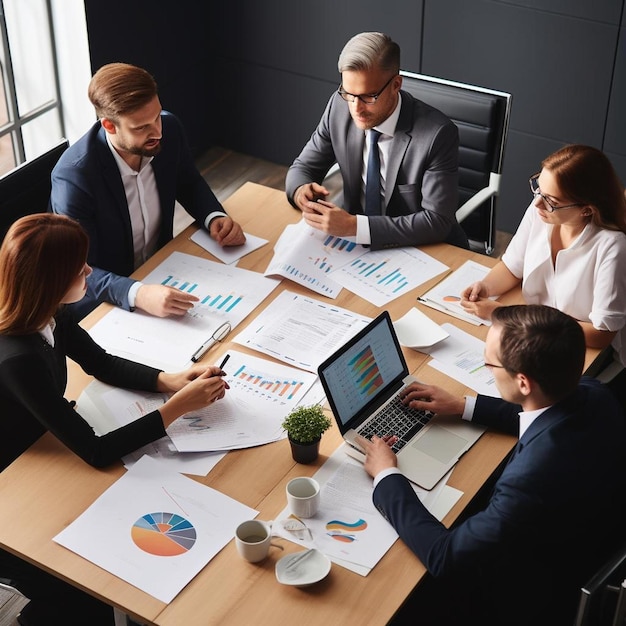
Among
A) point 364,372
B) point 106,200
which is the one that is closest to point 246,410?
point 364,372

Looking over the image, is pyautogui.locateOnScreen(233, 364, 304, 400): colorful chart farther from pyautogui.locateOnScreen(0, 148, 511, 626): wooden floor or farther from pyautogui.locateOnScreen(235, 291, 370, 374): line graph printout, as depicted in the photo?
pyautogui.locateOnScreen(0, 148, 511, 626): wooden floor

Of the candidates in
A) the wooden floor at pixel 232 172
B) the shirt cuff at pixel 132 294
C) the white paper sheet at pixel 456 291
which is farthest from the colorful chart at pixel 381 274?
the wooden floor at pixel 232 172

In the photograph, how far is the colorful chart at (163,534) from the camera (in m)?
2.25

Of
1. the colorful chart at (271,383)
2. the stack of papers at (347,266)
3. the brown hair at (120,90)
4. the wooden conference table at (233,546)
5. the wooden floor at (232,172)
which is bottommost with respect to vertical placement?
the wooden floor at (232,172)

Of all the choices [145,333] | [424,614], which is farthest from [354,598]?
[145,333]

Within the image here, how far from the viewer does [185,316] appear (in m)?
3.01

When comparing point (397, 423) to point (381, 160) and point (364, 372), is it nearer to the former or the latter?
point (364, 372)

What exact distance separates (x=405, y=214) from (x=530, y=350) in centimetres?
144

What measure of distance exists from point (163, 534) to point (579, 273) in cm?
149

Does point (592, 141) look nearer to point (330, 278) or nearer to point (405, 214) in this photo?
point (405, 214)

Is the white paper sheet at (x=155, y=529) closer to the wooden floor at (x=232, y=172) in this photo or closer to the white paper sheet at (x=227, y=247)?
the white paper sheet at (x=227, y=247)

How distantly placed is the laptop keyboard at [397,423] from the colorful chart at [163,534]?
0.54m

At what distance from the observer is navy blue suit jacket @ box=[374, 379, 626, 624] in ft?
7.11

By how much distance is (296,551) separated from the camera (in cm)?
224
